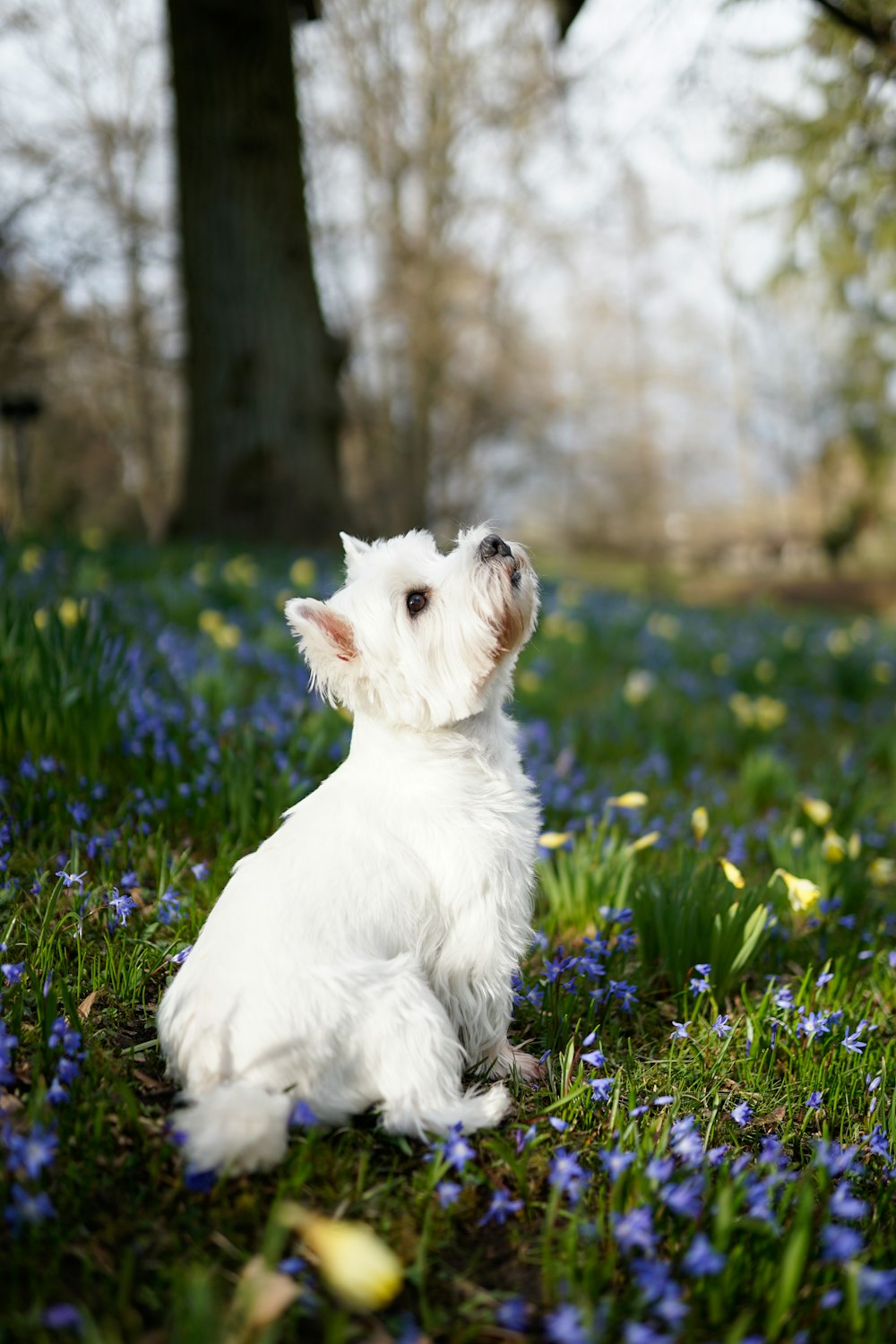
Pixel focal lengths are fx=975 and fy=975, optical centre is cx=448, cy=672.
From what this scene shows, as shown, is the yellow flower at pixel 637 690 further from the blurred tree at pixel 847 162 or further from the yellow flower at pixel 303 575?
the blurred tree at pixel 847 162

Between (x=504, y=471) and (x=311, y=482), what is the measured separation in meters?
13.6

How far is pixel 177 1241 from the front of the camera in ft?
5.71

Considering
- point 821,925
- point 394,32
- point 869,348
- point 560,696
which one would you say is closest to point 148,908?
point 821,925

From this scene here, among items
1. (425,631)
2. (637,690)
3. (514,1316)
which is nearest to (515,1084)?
(514,1316)

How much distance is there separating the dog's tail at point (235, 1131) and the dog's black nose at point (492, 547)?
50.1 inches

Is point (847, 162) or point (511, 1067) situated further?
point (847, 162)

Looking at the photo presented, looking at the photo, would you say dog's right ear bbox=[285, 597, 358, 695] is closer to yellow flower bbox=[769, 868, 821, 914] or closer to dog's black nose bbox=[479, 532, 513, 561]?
dog's black nose bbox=[479, 532, 513, 561]

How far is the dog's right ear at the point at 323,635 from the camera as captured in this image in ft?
7.32

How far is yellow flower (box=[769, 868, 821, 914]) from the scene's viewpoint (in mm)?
3045

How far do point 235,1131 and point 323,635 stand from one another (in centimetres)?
104

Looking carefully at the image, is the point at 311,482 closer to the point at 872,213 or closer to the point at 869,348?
the point at 872,213

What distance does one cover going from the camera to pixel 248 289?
9312 millimetres

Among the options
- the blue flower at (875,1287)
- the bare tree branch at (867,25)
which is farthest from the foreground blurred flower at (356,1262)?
the bare tree branch at (867,25)

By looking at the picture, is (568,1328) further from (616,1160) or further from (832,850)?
(832,850)
